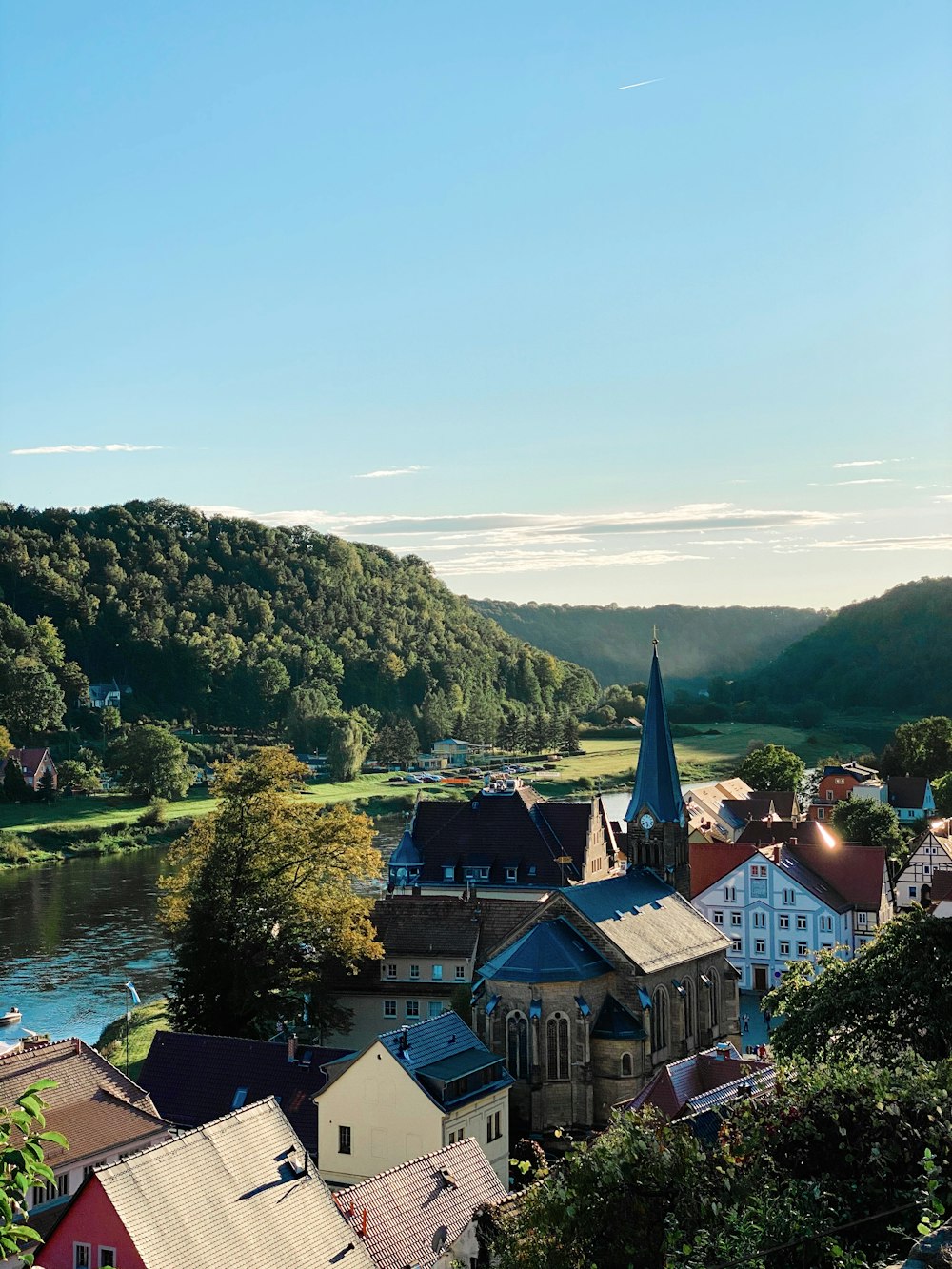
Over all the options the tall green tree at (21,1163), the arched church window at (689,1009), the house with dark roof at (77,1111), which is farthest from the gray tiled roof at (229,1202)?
the arched church window at (689,1009)

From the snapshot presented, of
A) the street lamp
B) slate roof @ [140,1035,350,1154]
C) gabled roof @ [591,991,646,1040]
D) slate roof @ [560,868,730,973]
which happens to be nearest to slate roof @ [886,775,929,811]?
slate roof @ [560,868,730,973]

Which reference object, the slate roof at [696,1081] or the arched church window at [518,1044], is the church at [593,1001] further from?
the slate roof at [696,1081]

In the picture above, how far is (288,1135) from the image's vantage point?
76.3 feet

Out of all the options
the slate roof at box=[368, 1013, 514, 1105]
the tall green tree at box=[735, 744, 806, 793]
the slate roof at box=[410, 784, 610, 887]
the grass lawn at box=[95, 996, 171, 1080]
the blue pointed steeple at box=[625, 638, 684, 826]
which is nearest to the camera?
the slate roof at box=[368, 1013, 514, 1105]

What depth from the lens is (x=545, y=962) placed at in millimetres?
37594

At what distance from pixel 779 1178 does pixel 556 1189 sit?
2823 millimetres

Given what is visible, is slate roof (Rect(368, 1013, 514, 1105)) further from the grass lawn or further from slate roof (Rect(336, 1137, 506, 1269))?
the grass lawn

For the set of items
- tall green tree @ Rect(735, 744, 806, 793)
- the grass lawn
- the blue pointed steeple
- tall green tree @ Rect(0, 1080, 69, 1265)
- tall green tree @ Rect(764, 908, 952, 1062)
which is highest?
tall green tree @ Rect(0, 1080, 69, 1265)

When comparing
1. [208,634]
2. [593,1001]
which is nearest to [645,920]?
[593,1001]

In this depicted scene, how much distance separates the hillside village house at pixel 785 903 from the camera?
5247 centimetres

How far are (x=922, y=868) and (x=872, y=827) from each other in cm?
1025

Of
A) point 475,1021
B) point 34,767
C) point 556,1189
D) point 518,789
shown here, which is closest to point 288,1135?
point 556,1189

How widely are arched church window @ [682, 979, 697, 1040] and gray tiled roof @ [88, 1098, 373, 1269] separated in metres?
20.0

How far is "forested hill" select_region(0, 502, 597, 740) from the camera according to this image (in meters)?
164
